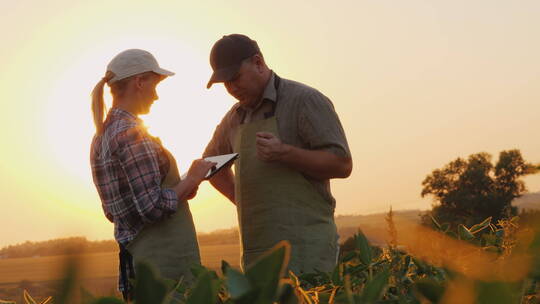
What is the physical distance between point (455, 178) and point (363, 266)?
83.9 feet

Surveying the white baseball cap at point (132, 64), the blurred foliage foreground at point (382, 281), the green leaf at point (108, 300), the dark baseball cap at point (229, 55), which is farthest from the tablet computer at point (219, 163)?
the green leaf at point (108, 300)

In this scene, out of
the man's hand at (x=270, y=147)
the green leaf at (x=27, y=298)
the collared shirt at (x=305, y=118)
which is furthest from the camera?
the collared shirt at (x=305, y=118)

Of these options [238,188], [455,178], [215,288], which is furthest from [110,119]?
[455,178]

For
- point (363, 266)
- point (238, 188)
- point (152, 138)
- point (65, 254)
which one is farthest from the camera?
point (238, 188)

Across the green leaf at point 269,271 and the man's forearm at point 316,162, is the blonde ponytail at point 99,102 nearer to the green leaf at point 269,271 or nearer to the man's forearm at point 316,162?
the man's forearm at point 316,162

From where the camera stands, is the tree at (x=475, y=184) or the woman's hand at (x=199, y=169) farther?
the tree at (x=475, y=184)

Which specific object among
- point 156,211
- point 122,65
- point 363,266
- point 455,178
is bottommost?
point 455,178

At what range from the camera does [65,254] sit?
333mm

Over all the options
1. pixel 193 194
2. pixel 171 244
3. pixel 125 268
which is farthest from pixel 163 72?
pixel 125 268

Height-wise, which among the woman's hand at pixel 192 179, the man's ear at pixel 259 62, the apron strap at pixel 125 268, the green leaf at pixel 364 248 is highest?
the man's ear at pixel 259 62

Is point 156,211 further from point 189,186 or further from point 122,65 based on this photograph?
point 122,65

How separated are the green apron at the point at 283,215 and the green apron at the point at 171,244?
0.35 metres

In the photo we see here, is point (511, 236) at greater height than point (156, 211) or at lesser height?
greater

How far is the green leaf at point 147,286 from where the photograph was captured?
1.37 feet
